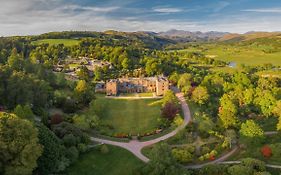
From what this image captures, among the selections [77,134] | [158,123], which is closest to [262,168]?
[158,123]

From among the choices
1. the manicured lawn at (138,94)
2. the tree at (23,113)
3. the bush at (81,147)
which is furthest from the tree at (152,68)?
the bush at (81,147)

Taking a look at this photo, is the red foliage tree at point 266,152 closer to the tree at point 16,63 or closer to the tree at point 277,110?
the tree at point 277,110

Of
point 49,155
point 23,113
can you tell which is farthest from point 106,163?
point 23,113

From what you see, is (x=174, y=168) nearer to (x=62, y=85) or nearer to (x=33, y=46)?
(x=62, y=85)

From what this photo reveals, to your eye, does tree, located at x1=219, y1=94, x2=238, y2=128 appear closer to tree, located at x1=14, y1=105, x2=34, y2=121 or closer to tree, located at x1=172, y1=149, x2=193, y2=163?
tree, located at x1=172, y1=149, x2=193, y2=163

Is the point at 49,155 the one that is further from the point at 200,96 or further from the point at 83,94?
the point at 200,96

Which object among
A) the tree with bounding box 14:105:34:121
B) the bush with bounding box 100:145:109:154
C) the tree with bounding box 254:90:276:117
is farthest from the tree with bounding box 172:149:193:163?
the tree with bounding box 254:90:276:117
